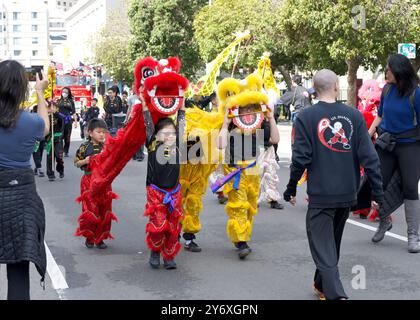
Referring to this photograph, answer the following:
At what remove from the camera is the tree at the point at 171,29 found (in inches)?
1983

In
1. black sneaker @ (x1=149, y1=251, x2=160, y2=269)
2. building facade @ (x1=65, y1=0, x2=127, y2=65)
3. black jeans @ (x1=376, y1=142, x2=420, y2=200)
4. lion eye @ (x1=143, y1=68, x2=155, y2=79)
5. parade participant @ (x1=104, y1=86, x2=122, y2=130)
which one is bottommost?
black sneaker @ (x1=149, y1=251, x2=160, y2=269)

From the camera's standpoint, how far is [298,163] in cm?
523

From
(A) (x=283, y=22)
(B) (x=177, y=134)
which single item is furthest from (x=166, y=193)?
(A) (x=283, y=22)

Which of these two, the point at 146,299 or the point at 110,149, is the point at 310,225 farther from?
the point at 110,149

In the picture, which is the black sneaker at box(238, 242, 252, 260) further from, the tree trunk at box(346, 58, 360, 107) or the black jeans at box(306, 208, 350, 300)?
the tree trunk at box(346, 58, 360, 107)

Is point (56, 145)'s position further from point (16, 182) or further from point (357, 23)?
point (357, 23)

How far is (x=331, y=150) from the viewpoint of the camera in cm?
520

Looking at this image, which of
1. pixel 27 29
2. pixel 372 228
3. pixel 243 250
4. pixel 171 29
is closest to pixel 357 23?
pixel 372 228

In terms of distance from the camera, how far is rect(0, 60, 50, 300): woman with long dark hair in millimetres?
4469

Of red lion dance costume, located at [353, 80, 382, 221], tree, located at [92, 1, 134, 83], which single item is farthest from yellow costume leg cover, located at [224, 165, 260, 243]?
tree, located at [92, 1, 134, 83]

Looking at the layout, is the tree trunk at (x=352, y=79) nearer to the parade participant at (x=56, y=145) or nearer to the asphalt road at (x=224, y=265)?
the parade participant at (x=56, y=145)

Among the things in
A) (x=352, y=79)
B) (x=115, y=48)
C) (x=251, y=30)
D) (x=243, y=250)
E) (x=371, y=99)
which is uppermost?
(x=115, y=48)

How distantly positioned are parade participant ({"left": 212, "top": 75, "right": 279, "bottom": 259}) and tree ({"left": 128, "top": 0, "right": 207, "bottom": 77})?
4333 centimetres

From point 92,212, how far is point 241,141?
1.77 metres
